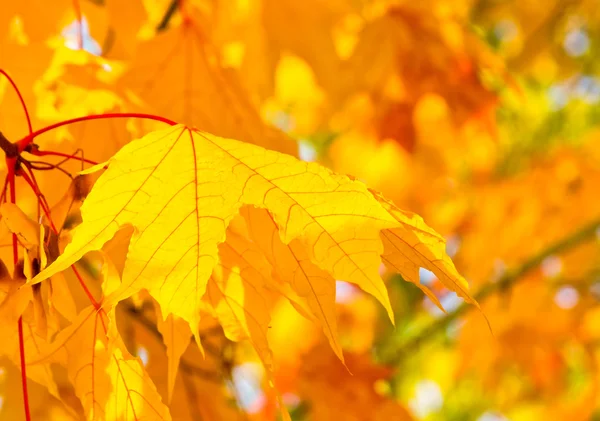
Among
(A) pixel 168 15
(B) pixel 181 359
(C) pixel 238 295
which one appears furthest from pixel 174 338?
(A) pixel 168 15

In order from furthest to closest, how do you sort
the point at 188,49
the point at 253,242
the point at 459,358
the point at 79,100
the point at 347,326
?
1. the point at 347,326
2. the point at 459,358
3. the point at 188,49
4. the point at 79,100
5. the point at 253,242

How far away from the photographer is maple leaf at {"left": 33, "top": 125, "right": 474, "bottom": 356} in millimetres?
406

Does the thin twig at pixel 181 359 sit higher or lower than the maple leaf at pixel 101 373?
higher

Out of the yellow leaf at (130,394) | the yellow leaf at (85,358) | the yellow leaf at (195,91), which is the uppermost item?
the yellow leaf at (195,91)

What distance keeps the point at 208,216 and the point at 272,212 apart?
38 millimetres

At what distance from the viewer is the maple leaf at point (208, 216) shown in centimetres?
41

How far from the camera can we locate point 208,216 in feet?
1.38

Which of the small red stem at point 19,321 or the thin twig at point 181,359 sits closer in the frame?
the small red stem at point 19,321

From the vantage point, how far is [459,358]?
63.8 inches

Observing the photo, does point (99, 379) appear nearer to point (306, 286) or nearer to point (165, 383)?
point (306, 286)

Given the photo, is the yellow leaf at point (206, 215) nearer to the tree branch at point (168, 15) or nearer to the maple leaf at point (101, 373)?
the maple leaf at point (101, 373)

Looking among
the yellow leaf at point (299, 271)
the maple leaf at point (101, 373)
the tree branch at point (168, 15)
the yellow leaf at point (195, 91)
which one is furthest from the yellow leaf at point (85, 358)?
the tree branch at point (168, 15)

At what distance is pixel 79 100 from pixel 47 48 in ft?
0.25

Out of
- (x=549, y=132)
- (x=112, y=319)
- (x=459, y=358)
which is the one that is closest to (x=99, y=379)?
(x=112, y=319)
